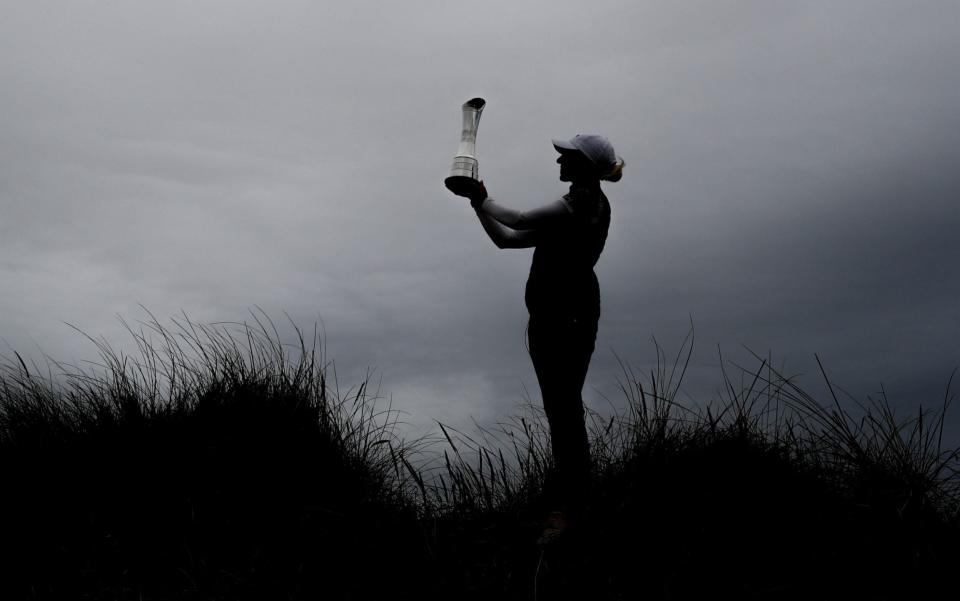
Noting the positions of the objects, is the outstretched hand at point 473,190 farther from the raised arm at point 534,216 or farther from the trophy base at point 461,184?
the raised arm at point 534,216

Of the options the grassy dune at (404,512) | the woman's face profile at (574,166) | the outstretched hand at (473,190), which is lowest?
the grassy dune at (404,512)

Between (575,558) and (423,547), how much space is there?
2.68ft

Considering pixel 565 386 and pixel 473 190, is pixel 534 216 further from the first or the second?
pixel 565 386

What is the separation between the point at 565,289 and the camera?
4.52m

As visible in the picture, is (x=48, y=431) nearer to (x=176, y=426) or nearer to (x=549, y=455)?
(x=176, y=426)

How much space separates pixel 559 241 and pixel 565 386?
2.58ft

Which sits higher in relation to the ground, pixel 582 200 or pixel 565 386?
pixel 582 200

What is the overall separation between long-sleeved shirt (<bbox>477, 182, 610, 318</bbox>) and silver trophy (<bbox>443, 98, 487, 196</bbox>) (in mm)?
158

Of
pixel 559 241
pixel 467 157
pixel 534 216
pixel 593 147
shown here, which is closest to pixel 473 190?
pixel 467 157

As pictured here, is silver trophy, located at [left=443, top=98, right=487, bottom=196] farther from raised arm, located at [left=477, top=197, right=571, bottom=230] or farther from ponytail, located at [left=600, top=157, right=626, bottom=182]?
ponytail, located at [left=600, top=157, right=626, bottom=182]

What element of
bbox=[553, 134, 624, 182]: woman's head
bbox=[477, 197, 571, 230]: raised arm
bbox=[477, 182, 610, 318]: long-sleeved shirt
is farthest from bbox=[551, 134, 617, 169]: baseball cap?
bbox=[477, 197, 571, 230]: raised arm

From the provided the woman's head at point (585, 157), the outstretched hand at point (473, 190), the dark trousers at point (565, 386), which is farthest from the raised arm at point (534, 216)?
the dark trousers at point (565, 386)

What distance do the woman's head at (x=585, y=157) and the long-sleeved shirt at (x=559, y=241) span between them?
3.3 inches

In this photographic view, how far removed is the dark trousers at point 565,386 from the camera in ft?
14.7
